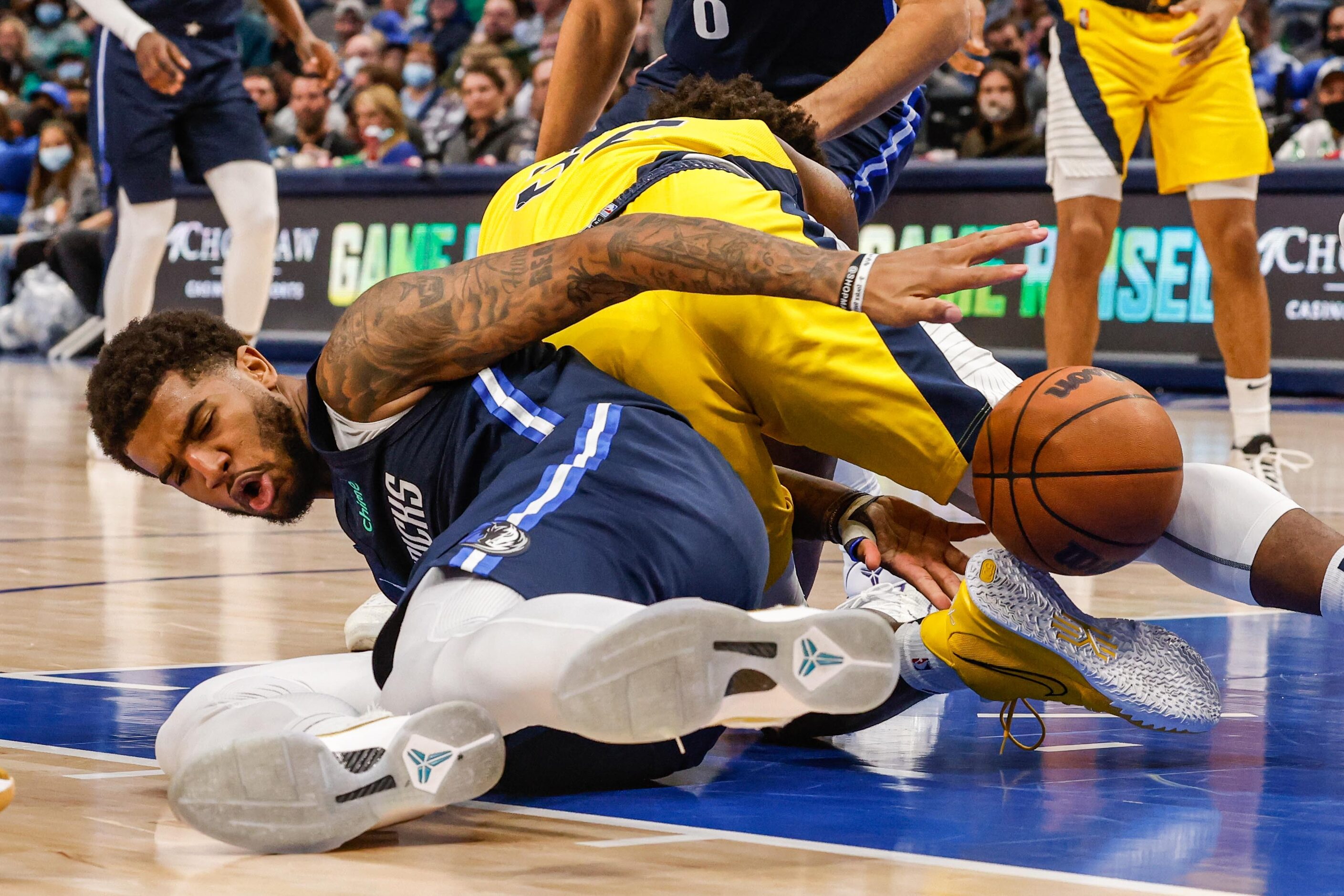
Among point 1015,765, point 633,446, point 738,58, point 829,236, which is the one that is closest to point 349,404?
point 633,446

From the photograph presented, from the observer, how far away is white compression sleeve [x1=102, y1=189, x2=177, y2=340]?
7.25 meters

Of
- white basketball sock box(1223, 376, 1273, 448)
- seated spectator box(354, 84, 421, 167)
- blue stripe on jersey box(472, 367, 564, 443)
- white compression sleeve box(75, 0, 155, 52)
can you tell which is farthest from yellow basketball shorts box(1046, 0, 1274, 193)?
seated spectator box(354, 84, 421, 167)

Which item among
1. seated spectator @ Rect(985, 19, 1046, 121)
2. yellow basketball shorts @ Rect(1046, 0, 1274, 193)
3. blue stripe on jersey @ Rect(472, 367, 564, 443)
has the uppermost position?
seated spectator @ Rect(985, 19, 1046, 121)

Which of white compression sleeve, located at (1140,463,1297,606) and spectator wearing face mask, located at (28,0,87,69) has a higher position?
spectator wearing face mask, located at (28,0,87,69)

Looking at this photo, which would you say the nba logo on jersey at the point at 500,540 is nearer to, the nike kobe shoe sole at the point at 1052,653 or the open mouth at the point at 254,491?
the open mouth at the point at 254,491

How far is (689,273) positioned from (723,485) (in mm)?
309

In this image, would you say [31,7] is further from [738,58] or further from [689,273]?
[689,273]

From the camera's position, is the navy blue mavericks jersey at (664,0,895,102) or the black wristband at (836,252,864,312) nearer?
the black wristband at (836,252,864,312)

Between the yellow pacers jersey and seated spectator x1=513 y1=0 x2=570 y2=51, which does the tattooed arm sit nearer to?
the yellow pacers jersey

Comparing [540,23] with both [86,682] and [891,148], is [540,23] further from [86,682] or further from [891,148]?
[86,682]

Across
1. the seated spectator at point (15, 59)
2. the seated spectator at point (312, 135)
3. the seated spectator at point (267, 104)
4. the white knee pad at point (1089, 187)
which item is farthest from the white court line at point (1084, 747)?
the seated spectator at point (15, 59)

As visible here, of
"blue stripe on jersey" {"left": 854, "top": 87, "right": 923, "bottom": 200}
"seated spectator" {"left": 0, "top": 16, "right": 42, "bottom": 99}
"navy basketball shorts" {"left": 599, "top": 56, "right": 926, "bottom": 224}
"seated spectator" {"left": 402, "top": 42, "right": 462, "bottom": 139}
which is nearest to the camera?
"navy basketball shorts" {"left": 599, "top": 56, "right": 926, "bottom": 224}

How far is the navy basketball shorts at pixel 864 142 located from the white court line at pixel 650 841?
2406mm

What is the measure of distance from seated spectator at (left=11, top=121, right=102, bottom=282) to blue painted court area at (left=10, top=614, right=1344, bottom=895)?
1087cm
